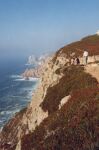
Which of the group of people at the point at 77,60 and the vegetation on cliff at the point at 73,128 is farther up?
the group of people at the point at 77,60

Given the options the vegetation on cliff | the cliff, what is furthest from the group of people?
the vegetation on cliff

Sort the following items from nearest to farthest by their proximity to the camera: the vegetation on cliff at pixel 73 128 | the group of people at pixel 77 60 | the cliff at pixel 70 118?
1. the vegetation on cliff at pixel 73 128
2. the cliff at pixel 70 118
3. the group of people at pixel 77 60

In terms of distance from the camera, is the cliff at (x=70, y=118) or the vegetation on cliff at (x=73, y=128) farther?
the cliff at (x=70, y=118)

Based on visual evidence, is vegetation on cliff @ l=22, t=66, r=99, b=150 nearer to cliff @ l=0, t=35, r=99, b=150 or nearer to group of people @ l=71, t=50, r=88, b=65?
cliff @ l=0, t=35, r=99, b=150

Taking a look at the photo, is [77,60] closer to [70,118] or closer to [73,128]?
[70,118]

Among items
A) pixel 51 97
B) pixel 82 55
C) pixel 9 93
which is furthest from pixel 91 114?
pixel 9 93

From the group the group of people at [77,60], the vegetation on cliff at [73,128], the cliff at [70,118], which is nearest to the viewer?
the vegetation on cliff at [73,128]

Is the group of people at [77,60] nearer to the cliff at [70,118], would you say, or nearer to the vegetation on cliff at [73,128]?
the cliff at [70,118]

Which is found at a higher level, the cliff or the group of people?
the group of people

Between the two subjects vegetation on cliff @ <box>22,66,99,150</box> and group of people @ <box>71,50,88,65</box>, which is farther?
group of people @ <box>71,50,88,65</box>

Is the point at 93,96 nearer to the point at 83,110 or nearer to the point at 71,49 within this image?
the point at 83,110

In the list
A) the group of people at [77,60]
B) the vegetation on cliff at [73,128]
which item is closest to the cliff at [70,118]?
the vegetation on cliff at [73,128]
